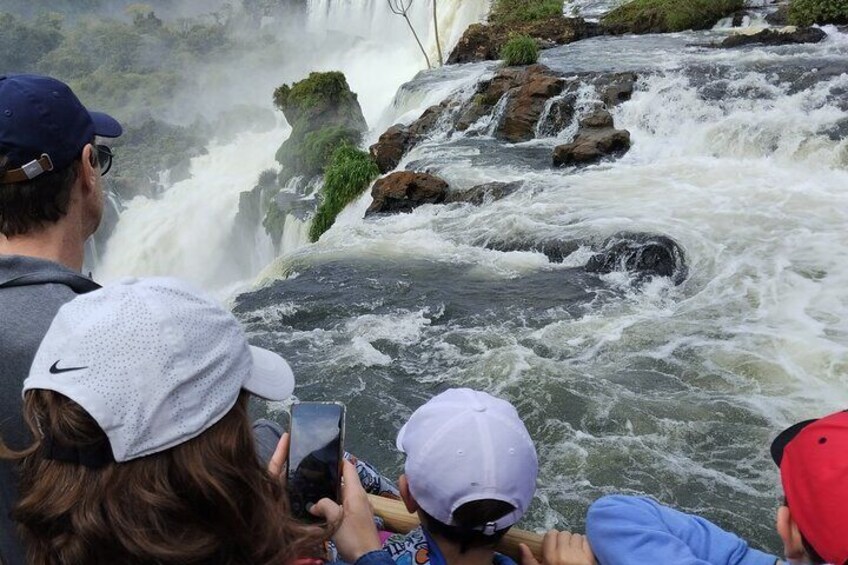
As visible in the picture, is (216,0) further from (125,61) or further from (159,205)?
(159,205)

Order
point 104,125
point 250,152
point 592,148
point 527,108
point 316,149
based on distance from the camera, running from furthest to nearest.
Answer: point 250,152, point 316,149, point 527,108, point 592,148, point 104,125

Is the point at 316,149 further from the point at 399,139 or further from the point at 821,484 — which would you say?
the point at 821,484

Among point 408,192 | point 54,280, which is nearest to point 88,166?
point 54,280

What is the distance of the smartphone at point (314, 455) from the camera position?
139 cm

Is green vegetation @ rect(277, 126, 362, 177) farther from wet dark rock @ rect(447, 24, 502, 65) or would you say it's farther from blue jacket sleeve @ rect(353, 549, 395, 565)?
blue jacket sleeve @ rect(353, 549, 395, 565)

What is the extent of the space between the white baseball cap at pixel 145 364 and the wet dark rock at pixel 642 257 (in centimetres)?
612

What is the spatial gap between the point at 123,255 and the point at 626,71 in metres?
12.8

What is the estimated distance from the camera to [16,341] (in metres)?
1.37

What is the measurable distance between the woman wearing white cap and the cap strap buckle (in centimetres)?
63

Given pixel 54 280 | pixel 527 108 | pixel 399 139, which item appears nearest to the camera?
pixel 54 280

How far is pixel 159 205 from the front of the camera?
20344mm

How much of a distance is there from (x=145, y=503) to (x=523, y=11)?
71.4 ft

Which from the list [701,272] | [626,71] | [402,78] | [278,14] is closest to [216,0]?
[278,14]

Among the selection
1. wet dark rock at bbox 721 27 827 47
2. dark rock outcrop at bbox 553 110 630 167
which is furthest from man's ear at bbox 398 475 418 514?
wet dark rock at bbox 721 27 827 47
